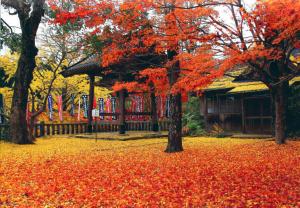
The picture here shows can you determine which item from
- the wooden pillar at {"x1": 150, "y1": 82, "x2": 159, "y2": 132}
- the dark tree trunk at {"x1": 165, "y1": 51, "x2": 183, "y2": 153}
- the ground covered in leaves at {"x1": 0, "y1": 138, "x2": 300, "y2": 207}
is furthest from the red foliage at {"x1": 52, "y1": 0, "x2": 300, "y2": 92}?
the wooden pillar at {"x1": 150, "y1": 82, "x2": 159, "y2": 132}

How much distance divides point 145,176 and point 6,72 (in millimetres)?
24895

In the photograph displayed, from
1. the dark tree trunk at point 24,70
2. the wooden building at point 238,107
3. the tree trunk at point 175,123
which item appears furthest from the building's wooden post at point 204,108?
the dark tree trunk at point 24,70

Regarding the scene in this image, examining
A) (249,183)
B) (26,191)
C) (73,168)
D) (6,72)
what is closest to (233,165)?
(249,183)

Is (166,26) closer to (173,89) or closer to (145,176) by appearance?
(173,89)

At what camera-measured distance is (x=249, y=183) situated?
8.09 metres

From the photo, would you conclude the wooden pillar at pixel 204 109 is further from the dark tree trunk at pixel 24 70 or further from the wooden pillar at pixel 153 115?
the dark tree trunk at pixel 24 70

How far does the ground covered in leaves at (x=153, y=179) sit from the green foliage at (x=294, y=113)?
20.7 feet

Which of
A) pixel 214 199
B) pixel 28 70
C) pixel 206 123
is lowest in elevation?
pixel 214 199

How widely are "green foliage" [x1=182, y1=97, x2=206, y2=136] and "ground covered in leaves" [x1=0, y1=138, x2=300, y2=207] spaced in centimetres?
1089

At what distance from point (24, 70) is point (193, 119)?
12.6 m

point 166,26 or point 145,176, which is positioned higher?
point 166,26

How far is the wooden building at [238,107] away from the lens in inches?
840

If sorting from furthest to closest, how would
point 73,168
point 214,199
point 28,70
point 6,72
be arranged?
point 6,72 < point 28,70 < point 73,168 < point 214,199

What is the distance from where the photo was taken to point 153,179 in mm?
8766
